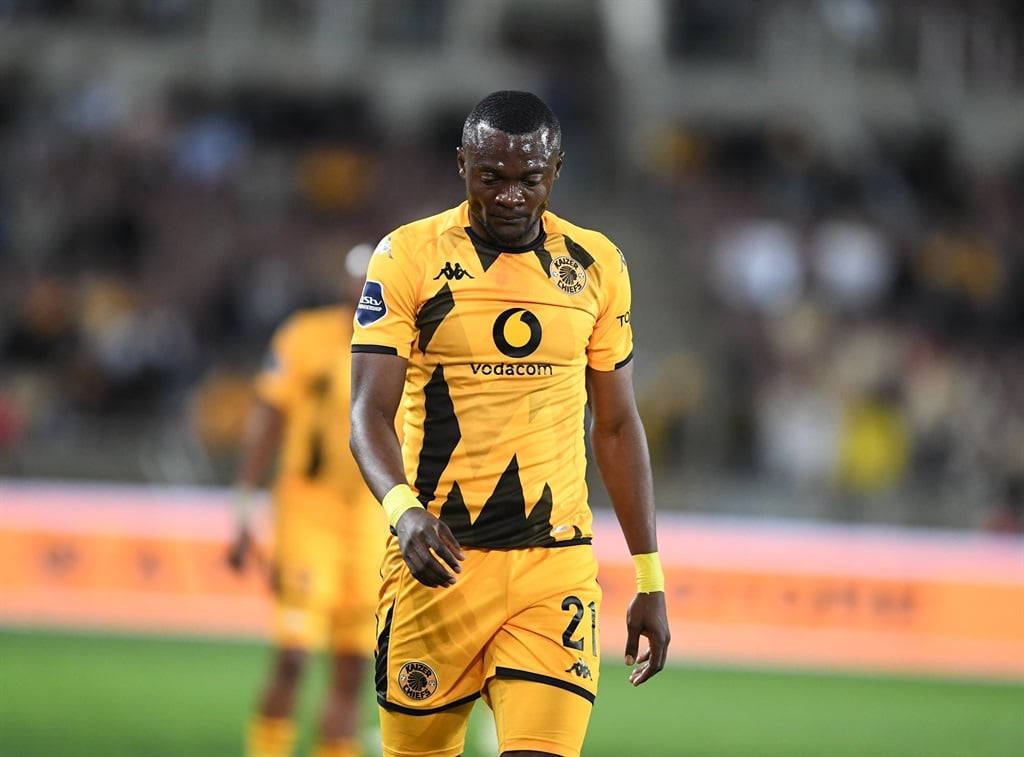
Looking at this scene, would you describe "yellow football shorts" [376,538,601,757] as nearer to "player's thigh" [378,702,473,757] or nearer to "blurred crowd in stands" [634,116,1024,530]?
"player's thigh" [378,702,473,757]

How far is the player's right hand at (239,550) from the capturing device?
336 inches

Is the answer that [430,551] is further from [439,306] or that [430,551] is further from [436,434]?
[439,306]

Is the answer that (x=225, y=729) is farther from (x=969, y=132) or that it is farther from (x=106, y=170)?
(x=969, y=132)

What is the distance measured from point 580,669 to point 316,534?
3.38 metres

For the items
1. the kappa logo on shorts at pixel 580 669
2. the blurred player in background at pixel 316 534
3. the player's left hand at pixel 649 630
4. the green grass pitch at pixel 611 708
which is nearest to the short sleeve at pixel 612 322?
the player's left hand at pixel 649 630

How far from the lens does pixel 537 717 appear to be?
4926mm

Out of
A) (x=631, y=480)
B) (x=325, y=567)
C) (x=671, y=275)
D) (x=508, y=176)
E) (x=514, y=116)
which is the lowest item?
(x=325, y=567)

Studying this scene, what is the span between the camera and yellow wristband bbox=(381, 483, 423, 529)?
4634mm

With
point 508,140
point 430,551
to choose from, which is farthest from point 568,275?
point 430,551

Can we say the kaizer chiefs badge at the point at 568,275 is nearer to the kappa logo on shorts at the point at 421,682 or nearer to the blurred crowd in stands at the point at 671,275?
the kappa logo on shorts at the point at 421,682

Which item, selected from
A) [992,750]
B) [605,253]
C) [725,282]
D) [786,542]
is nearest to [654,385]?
[725,282]

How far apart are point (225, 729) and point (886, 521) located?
29.2 feet

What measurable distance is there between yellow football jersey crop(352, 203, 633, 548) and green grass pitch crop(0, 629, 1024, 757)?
453 cm

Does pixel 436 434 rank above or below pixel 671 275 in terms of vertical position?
above
